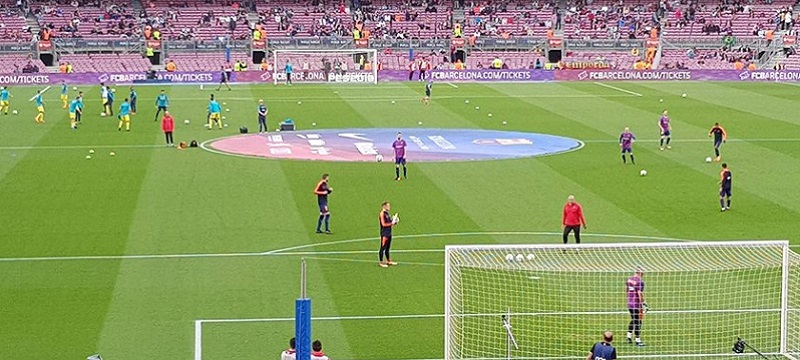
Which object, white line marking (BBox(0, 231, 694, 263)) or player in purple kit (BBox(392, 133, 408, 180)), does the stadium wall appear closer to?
player in purple kit (BBox(392, 133, 408, 180))

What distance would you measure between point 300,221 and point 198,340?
10439 millimetres

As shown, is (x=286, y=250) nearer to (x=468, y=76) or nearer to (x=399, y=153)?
(x=399, y=153)

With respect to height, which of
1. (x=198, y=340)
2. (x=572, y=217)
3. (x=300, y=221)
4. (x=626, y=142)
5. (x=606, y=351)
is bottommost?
(x=300, y=221)

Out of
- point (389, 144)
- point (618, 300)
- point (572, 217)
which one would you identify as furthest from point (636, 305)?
point (389, 144)

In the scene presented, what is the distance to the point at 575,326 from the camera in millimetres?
21562

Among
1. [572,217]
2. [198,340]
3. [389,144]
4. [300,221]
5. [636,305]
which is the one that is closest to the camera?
[636,305]

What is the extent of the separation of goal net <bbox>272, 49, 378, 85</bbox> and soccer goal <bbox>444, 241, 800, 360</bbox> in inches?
2044

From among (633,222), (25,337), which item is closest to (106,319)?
(25,337)

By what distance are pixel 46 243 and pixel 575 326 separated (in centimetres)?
1329

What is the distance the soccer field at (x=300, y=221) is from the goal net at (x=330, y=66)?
67.8 feet

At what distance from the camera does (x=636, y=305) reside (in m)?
20.4

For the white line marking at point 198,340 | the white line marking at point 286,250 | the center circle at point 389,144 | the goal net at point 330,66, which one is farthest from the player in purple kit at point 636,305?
the goal net at point 330,66

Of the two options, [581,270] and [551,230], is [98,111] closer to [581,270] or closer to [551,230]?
[551,230]

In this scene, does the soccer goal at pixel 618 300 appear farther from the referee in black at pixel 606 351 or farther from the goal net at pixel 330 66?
the goal net at pixel 330 66
